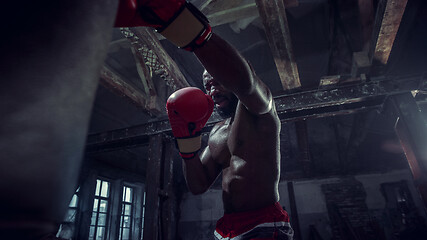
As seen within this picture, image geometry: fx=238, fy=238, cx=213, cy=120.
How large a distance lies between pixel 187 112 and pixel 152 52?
4.96ft

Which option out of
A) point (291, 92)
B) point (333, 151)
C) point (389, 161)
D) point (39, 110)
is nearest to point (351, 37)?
point (291, 92)

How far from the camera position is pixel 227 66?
1114 mm

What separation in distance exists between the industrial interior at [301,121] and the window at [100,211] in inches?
1.1

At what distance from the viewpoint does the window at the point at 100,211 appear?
20.6 feet

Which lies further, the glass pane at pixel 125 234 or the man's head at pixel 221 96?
the glass pane at pixel 125 234

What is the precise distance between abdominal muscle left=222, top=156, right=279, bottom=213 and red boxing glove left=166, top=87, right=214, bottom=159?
0.43m

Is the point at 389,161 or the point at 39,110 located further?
the point at 389,161

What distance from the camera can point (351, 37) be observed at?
13.3ft

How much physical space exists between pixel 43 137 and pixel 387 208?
9.99 m

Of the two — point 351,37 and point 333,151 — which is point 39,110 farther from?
point 333,151

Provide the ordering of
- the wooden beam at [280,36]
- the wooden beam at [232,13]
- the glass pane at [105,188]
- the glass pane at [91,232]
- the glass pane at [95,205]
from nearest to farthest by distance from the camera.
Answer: the wooden beam at [280,36] → the wooden beam at [232,13] → the glass pane at [91,232] → the glass pane at [95,205] → the glass pane at [105,188]

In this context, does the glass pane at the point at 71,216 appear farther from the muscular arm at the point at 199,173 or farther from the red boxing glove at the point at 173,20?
→ the red boxing glove at the point at 173,20

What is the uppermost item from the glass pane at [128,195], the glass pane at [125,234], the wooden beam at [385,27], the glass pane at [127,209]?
the wooden beam at [385,27]

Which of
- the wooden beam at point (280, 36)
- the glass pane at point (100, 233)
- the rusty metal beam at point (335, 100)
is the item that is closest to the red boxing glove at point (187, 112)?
the wooden beam at point (280, 36)
